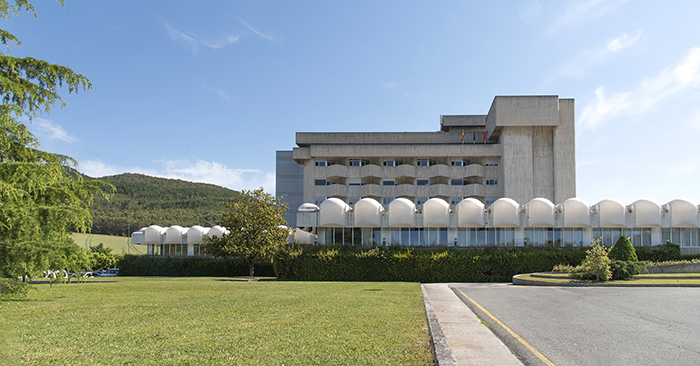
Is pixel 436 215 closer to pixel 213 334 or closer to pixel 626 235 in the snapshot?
pixel 626 235

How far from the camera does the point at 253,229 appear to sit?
129 feet

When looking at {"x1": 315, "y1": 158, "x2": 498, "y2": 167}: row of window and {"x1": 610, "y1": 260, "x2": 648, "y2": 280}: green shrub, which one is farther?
{"x1": 315, "y1": 158, "x2": 498, "y2": 167}: row of window

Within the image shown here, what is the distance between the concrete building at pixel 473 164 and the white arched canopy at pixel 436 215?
17971mm

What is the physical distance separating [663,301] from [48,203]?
65.1 ft

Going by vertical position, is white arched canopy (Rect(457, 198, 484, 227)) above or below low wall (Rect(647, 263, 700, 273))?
above

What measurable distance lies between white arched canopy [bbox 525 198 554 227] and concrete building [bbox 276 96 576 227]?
18293 mm

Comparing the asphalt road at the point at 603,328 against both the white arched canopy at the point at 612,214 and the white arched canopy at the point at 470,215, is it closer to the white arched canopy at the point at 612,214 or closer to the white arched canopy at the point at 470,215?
the white arched canopy at the point at 470,215

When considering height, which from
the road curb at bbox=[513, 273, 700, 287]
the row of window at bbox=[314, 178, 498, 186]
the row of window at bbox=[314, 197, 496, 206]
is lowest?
the road curb at bbox=[513, 273, 700, 287]

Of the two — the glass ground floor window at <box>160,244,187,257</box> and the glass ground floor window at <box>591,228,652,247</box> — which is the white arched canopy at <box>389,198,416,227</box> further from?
the glass ground floor window at <box>160,244,187,257</box>

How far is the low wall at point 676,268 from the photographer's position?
3147 centimetres

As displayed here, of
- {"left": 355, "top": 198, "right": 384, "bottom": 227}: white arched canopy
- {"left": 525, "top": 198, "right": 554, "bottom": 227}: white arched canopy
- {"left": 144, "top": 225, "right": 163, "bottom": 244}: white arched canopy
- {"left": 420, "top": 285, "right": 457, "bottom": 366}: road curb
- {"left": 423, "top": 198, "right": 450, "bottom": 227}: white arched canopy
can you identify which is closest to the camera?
{"left": 420, "top": 285, "right": 457, "bottom": 366}: road curb

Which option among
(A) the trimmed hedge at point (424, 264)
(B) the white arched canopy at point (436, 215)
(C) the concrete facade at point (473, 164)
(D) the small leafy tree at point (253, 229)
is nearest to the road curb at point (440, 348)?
(A) the trimmed hedge at point (424, 264)

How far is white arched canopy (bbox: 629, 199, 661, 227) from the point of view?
3984cm

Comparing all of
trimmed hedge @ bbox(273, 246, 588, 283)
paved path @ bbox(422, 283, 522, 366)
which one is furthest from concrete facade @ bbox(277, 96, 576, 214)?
paved path @ bbox(422, 283, 522, 366)
